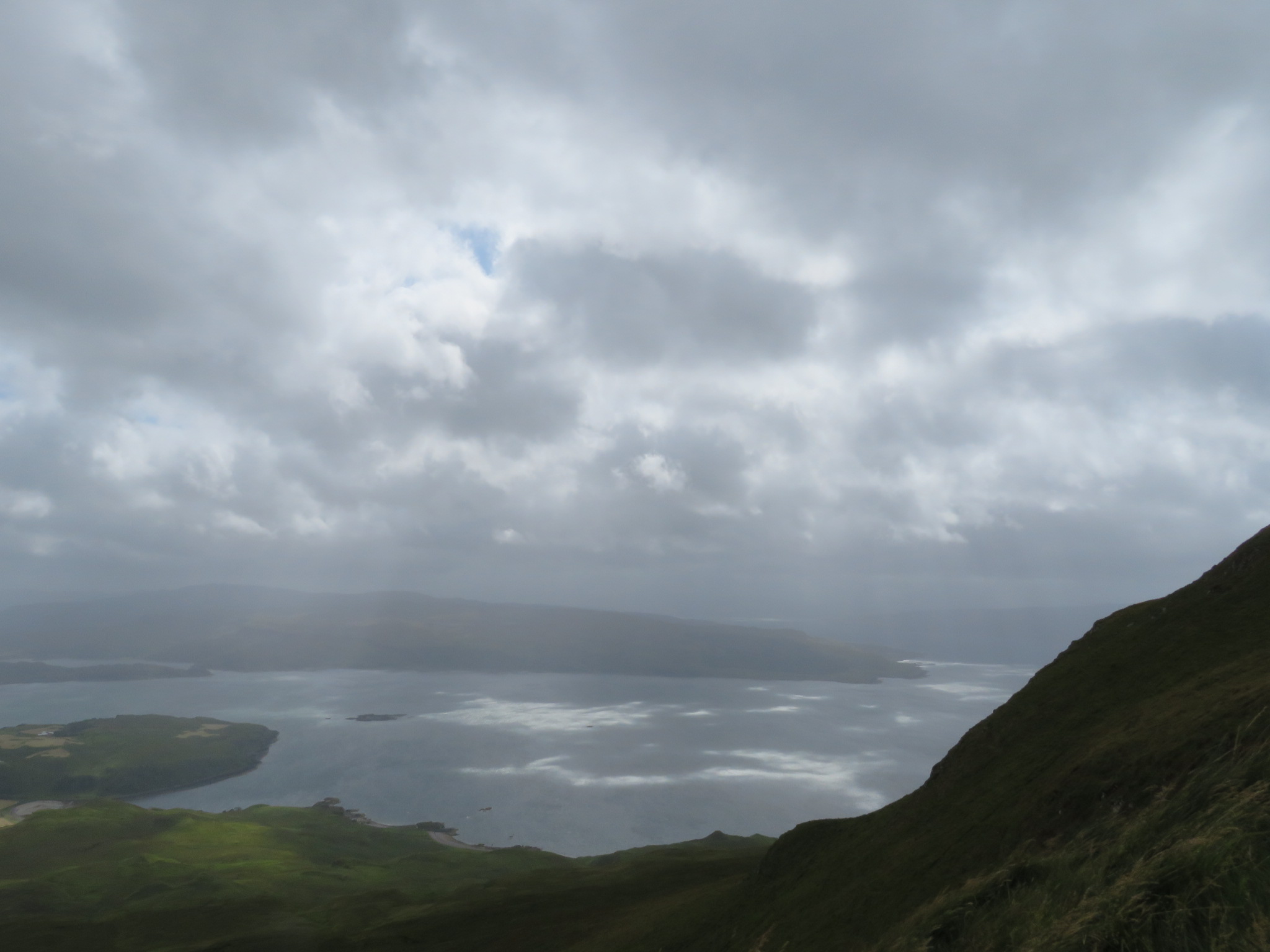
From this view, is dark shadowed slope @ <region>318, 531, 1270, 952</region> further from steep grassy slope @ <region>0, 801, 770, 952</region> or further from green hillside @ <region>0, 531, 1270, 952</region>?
steep grassy slope @ <region>0, 801, 770, 952</region>

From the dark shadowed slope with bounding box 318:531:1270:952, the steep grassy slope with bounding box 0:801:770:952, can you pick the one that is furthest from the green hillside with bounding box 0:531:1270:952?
the steep grassy slope with bounding box 0:801:770:952

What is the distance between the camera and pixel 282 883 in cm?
10431

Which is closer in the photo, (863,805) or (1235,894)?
(1235,894)

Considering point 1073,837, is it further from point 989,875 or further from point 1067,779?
point 1067,779

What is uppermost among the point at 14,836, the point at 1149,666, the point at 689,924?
the point at 1149,666

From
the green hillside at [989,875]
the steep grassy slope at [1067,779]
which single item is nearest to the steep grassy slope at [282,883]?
the green hillside at [989,875]

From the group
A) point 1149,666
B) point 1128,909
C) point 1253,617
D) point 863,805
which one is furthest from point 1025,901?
point 863,805

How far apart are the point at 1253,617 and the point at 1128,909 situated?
35.1 meters

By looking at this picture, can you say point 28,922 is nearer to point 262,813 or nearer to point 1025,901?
point 262,813

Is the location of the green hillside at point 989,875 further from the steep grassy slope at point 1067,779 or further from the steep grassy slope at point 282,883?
the steep grassy slope at point 282,883

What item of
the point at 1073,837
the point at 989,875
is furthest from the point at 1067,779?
the point at 989,875

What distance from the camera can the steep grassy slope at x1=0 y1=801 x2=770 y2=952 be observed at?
70.4 m

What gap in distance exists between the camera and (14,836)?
133250mm

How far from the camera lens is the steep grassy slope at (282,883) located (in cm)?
7038
